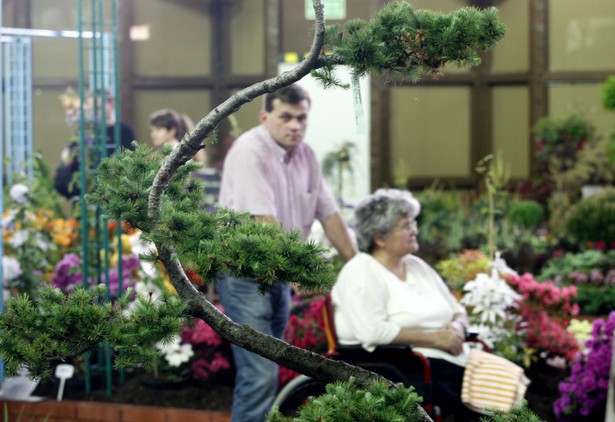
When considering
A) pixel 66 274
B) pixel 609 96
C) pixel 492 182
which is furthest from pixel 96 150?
pixel 492 182

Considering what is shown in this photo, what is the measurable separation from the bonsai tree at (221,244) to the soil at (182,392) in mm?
2946

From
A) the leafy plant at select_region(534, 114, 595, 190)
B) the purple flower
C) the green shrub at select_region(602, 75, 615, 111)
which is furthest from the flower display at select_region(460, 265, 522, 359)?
the leafy plant at select_region(534, 114, 595, 190)

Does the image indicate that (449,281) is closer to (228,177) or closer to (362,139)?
(228,177)

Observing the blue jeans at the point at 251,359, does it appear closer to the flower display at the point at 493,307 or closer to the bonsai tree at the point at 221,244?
the flower display at the point at 493,307

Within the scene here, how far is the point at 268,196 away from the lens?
387cm

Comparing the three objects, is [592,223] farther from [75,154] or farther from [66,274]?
[66,274]

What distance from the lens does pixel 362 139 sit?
10867 millimetres

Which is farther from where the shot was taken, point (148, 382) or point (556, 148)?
point (556, 148)

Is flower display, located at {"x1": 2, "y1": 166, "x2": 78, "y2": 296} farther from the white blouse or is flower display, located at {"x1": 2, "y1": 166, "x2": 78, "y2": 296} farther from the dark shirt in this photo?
the white blouse

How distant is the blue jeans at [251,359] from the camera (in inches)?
151

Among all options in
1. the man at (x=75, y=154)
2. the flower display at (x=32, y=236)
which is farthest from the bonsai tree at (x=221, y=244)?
the man at (x=75, y=154)

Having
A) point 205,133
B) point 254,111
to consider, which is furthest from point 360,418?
point 254,111

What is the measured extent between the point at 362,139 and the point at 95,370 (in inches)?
234

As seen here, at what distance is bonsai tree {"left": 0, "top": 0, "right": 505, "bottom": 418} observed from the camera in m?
1.80
